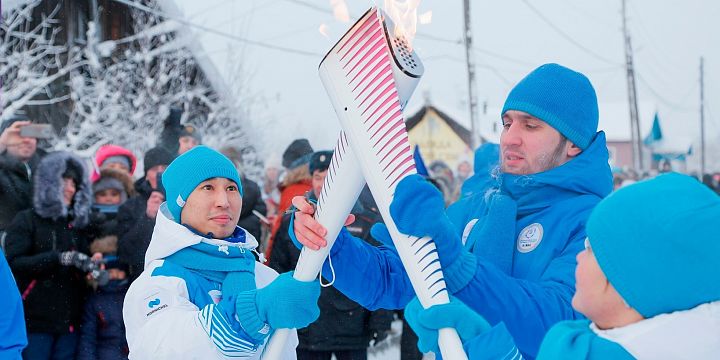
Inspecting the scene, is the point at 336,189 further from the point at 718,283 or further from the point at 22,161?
the point at 22,161

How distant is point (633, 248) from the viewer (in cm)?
131

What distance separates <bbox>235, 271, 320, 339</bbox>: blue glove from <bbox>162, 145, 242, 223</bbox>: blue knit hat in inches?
24.3

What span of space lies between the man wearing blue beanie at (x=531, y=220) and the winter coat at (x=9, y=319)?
97 cm

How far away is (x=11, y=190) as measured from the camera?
455cm

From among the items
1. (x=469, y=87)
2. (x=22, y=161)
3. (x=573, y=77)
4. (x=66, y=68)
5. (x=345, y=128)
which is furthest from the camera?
(x=469, y=87)

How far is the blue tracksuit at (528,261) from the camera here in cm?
170

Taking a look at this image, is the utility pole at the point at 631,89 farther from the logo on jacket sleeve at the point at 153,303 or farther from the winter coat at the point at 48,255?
the logo on jacket sleeve at the point at 153,303

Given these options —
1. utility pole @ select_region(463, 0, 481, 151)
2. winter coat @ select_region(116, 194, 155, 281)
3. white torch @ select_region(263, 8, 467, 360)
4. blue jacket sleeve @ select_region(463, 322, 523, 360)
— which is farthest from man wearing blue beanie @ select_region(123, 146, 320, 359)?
utility pole @ select_region(463, 0, 481, 151)

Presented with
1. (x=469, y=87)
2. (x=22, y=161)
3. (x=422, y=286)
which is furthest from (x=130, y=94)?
(x=422, y=286)

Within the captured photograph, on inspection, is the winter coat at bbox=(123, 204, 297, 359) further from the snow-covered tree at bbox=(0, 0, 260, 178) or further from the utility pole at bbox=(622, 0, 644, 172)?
the utility pole at bbox=(622, 0, 644, 172)

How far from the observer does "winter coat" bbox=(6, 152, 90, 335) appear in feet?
14.1

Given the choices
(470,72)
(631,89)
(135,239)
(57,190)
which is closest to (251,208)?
(135,239)

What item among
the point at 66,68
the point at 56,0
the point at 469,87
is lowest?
the point at 469,87

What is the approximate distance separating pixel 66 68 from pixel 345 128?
13.7 m
